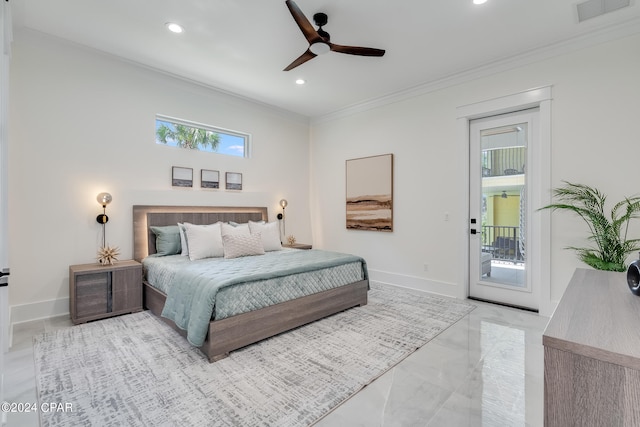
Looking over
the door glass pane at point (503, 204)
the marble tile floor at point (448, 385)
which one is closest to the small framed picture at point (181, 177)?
the marble tile floor at point (448, 385)

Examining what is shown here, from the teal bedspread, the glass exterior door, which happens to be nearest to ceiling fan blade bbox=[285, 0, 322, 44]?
the teal bedspread

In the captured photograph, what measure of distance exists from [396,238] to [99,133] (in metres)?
4.20

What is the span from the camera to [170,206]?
4168 mm

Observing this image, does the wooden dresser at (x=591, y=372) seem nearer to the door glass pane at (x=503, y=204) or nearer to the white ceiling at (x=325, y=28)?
the white ceiling at (x=325, y=28)

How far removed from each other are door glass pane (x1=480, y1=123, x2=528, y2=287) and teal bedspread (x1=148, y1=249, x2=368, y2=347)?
1.96m

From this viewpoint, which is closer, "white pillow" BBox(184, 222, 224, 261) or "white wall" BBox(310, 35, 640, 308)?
"white wall" BBox(310, 35, 640, 308)

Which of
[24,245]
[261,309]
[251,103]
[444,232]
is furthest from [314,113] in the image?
[24,245]

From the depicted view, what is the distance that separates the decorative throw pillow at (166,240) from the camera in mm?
3830

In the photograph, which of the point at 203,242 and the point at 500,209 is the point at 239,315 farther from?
the point at 500,209

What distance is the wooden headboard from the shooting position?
12.6 feet

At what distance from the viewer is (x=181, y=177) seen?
14.0 feet

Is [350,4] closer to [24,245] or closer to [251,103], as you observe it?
[251,103]

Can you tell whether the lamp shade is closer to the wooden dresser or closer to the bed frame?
the bed frame

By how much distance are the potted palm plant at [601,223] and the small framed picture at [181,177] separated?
438 cm
